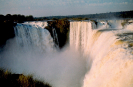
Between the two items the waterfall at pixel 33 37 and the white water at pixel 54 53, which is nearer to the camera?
the white water at pixel 54 53

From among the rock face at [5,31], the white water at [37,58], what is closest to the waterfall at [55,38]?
the white water at [37,58]

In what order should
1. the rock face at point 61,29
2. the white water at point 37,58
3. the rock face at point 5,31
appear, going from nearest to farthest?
the white water at point 37,58 → the rock face at point 5,31 → the rock face at point 61,29

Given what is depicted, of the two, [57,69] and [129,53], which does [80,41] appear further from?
[129,53]

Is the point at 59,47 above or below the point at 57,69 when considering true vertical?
above

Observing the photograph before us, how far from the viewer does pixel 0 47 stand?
433 inches

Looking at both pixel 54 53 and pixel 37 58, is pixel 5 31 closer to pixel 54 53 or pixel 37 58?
pixel 37 58

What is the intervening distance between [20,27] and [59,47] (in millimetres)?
6238

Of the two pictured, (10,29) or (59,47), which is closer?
(10,29)

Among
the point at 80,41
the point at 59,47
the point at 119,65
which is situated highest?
the point at 119,65

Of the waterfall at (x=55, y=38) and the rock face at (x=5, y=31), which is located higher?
the rock face at (x=5, y=31)

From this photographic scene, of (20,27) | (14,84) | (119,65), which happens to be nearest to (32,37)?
(20,27)

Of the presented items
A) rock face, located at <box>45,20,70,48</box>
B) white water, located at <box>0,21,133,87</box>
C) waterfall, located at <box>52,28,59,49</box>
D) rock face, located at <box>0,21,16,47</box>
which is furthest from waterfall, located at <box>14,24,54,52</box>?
rock face, located at <box>45,20,70,48</box>

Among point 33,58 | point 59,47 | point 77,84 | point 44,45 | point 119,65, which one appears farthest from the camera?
point 59,47

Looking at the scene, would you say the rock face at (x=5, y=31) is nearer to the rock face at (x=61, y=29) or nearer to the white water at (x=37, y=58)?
the white water at (x=37, y=58)
